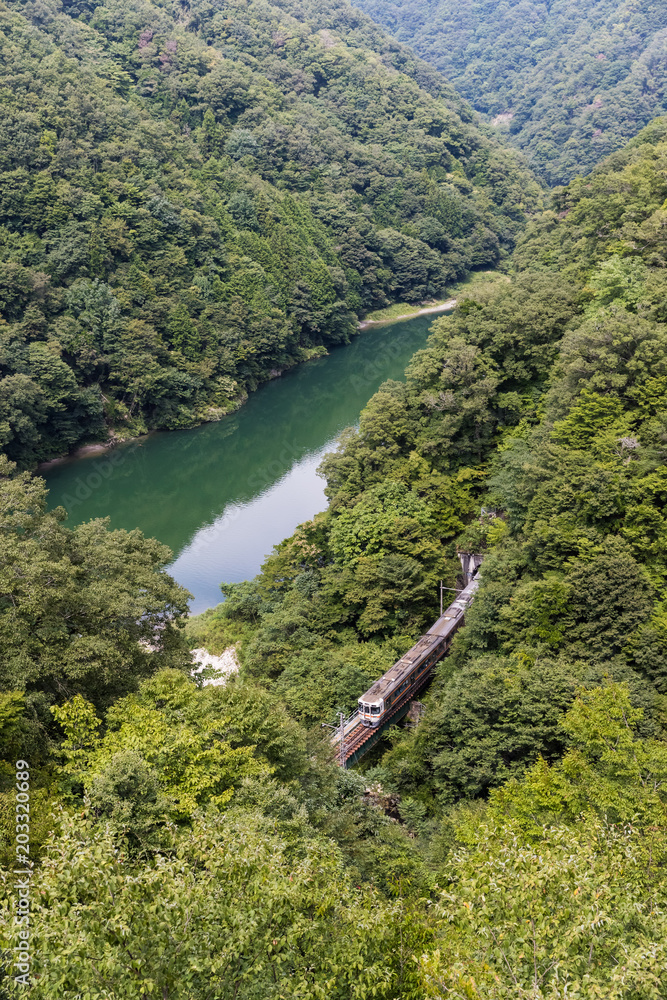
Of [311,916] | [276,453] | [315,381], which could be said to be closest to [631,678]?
[311,916]

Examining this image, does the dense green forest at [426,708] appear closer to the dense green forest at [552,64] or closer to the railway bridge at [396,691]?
the railway bridge at [396,691]

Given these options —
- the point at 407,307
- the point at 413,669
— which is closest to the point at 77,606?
the point at 413,669

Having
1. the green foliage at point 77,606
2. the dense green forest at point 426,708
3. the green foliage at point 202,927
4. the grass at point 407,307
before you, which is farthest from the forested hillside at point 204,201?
the green foliage at point 202,927

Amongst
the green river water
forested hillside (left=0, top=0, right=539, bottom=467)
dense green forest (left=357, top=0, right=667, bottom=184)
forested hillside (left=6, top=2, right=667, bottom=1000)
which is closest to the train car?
forested hillside (left=6, top=2, right=667, bottom=1000)

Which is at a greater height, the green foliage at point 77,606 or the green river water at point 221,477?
the green foliage at point 77,606

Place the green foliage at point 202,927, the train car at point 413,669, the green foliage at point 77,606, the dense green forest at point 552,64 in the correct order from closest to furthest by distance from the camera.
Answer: the green foliage at point 202,927 → the green foliage at point 77,606 → the train car at point 413,669 → the dense green forest at point 552,64

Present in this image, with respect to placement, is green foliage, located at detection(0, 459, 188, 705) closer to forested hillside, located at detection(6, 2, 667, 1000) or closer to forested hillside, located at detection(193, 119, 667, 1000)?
forested hillside, located at detection(6, 2, 667, 1000)

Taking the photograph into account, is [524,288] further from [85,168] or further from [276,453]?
[85,168]
